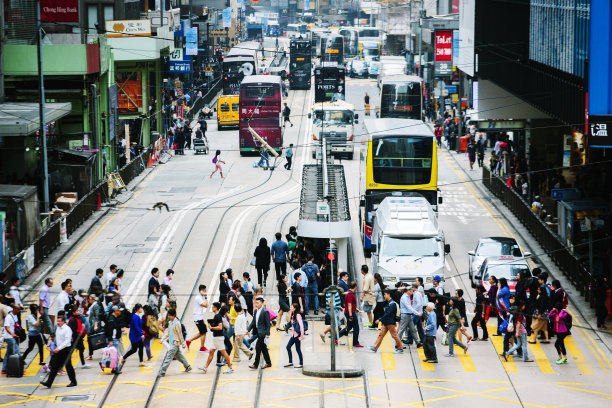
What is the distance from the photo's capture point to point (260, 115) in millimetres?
58688

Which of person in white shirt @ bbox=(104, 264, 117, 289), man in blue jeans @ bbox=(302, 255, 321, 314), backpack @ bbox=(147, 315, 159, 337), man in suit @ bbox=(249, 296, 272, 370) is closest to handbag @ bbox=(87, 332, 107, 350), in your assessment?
backpack @ bbox=(147, 315, 159, 337)

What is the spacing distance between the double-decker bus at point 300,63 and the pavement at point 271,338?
34395 millimetres

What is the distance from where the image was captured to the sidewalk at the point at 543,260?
2720cm

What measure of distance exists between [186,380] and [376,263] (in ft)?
30.7

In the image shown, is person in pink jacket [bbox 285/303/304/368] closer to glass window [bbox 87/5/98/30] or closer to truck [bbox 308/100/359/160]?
truck [bbox 308/100/359/160]

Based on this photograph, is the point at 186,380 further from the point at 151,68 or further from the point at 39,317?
the point at 151,68

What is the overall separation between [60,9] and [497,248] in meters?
20.6

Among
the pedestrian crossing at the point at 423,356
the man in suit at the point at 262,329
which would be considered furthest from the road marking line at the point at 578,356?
the man in suit at the point at 262,329

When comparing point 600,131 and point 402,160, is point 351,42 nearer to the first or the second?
point 402,160

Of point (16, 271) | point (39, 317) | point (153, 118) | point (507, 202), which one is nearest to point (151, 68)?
point (153, 118)

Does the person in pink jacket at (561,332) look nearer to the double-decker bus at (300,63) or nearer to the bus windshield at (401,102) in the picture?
the bus windshield at (401,102)

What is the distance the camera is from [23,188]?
3428cm

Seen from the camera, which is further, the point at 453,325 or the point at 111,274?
the point at 111,274

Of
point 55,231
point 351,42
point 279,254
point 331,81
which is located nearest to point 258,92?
point 55,231
